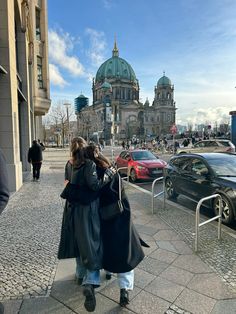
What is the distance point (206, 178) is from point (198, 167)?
2.14ft

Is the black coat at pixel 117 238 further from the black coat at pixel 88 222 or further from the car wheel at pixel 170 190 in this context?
the car wheel at pixel 170 190

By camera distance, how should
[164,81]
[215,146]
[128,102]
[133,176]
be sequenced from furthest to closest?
[164,81] → [128,102] → [215,146] → [133,176]

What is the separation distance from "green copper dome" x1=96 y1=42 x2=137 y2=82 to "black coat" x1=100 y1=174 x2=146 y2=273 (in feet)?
366

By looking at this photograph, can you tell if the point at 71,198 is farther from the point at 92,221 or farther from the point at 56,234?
the point at 56,234

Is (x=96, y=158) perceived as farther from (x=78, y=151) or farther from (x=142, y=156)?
(x=142, y=156)

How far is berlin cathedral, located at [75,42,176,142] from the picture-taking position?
361 feet

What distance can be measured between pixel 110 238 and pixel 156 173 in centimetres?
935

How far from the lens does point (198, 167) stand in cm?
735

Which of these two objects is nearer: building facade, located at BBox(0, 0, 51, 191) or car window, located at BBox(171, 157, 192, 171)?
car window, located at BBox(171, 157, 192, 171)

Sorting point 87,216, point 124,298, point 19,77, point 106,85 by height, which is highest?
point 106,85

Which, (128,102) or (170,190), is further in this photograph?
(128,102)

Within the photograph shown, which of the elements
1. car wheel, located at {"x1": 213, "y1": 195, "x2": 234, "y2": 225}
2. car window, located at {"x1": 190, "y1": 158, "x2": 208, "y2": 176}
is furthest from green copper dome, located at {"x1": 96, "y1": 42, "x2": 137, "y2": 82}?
car wheel, located at {"x1": 213, "y1": 195, "x2": 234, "y2": 225}

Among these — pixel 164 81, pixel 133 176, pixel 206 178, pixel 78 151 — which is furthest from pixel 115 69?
pixel 78 151

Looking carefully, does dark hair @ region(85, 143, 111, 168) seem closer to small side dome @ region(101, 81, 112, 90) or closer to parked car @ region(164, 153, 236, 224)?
parked car @ region(164, 153, 236, 224)
